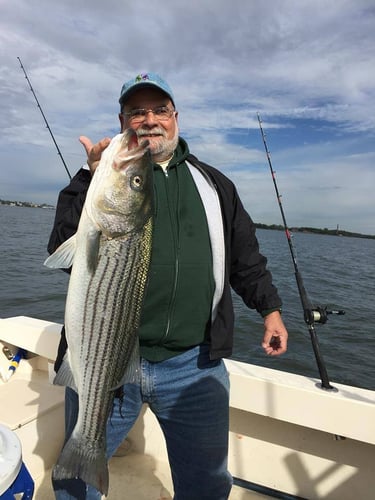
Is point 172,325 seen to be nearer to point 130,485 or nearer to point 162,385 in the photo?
point 162,385

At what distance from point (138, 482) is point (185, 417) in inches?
63.5

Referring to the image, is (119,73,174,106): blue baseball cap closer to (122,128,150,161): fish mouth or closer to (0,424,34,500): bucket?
(122,128,150,161): fish mouth

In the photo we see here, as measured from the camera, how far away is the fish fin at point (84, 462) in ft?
7.21

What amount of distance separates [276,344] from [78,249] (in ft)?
5.05

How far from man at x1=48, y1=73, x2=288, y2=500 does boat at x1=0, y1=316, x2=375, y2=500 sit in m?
0.87

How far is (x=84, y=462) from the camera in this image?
2197 millimetres

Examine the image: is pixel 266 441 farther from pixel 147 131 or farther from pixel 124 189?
pixel 147 131

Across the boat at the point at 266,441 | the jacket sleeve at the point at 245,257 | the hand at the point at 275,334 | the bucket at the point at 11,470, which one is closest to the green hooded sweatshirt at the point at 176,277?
the jacket sleeve at the point at 245,257

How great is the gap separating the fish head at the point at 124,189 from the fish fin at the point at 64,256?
190 millimetres

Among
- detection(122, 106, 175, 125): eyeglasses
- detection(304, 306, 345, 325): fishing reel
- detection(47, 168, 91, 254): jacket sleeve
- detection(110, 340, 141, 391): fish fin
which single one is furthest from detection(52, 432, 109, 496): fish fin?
detection(304, 306, 345, 325): fishing reel

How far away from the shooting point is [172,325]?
2.40m

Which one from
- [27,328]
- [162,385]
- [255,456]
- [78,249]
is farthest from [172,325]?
[27,328]

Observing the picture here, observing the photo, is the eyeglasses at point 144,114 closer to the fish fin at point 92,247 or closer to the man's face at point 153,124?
the man's face at point 153,124

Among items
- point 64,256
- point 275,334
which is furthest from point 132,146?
point 275,334
